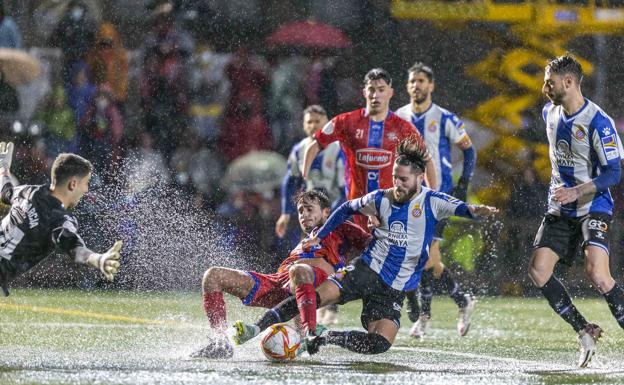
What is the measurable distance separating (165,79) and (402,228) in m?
7.58

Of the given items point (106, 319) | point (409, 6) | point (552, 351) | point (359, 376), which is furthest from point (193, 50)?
point (359, 376)

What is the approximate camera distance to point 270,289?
28.5 ft

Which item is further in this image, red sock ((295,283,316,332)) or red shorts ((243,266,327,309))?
red shorts ((243,266,327,309))

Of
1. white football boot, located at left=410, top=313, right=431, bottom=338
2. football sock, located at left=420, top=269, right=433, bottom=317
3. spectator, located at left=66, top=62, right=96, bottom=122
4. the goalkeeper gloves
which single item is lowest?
white football boot, located at left=410, top=313, right=431, bottom=338

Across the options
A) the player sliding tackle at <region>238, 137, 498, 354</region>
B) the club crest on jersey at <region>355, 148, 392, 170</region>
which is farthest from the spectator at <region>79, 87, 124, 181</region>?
the player sliding tackle at <region>238, 137, 498, 354</region>

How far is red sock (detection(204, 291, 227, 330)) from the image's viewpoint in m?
8.45

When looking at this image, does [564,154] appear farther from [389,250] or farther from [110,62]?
[110,62]

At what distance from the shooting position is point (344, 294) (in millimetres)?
8570

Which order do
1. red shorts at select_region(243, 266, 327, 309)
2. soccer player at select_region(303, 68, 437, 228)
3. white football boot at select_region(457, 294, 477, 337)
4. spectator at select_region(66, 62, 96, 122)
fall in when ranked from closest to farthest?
red shorts at select_region(243, 266, 327, 309)
soccer player at select_region(303, 68, 437, 228)
white football boot at select_region(457, 294, 477, 337)
spectator at select_region(66, 62, 96, 122)

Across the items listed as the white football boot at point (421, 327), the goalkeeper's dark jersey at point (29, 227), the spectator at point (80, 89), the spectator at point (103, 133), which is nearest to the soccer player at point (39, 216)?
the goalkeeper's dark jersey at point (29, 227)

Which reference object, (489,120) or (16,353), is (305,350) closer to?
(16,353)

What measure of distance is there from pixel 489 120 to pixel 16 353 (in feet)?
29.7

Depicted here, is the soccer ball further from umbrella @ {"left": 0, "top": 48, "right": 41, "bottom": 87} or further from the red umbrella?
the red umbrella

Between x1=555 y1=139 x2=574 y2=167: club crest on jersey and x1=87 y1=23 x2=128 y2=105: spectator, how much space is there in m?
7.73
